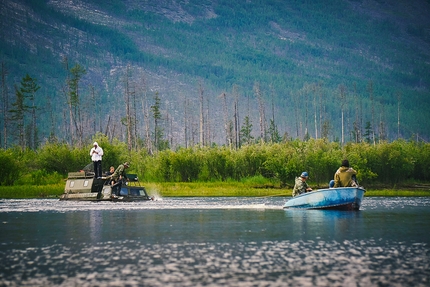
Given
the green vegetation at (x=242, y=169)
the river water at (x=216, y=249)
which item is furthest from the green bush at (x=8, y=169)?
the river water at (x=216, y=249)

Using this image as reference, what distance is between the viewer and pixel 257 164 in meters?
80.4

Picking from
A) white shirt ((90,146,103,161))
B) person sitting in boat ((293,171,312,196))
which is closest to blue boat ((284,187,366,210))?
person sitting in boat ((293,171,312,196))

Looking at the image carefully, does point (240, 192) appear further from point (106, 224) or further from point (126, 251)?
point (126, 251)

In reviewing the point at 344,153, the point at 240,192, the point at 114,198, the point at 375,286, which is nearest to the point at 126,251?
the point at 375,286

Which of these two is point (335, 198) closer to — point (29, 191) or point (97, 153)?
point (97, 153)

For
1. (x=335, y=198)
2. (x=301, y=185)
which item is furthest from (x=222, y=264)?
(x=301, y=185)

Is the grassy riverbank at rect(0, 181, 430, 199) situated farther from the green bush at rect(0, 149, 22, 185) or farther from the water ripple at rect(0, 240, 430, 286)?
the water ripple at rect(0, 240, 430, 286)

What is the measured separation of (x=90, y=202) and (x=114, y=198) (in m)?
3.02

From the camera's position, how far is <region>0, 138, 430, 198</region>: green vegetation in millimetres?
70500

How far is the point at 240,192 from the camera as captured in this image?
68.2 meters

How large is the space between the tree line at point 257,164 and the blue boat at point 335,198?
28520 mm

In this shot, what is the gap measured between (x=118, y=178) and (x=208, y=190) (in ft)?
58.9

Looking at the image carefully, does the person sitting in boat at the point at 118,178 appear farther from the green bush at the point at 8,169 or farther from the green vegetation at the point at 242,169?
the green bush at the point at 8,169

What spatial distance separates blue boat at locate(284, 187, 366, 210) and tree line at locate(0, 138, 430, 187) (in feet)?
93.6
